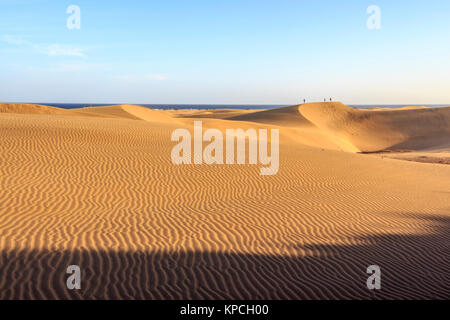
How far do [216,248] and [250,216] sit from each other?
2.41m

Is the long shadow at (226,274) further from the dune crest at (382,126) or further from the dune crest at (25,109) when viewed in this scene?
the dune crest at (382,126)

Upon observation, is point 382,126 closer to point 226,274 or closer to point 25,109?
point 25,109

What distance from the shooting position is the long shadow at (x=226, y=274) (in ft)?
16.4

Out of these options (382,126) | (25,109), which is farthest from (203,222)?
(382,126)

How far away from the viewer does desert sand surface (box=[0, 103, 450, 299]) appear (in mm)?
5375

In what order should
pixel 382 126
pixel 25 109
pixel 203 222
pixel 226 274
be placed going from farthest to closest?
pixel 382 126
pixel 25 109
pixel 203 222
pixel 226 274

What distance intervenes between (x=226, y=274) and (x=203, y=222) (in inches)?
111

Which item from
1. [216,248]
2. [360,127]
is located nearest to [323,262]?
[216,248]

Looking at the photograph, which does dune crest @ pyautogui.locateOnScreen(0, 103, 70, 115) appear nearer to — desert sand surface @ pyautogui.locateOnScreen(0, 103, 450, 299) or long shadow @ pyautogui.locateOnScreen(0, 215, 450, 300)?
desert sand surface @ pyautogui.locateOnScreen(0, 103, 450, 299)

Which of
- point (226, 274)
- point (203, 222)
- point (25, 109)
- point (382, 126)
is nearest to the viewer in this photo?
point (226, 274)

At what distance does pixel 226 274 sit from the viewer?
5672 millimetres

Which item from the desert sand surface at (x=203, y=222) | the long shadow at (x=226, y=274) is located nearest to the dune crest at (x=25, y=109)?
the desert sand surface at (x=203, y=222)

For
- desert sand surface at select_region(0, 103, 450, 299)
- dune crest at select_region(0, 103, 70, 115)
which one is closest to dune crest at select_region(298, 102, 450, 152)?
desert sand surface at select_region(0, 103, 450, 299)
